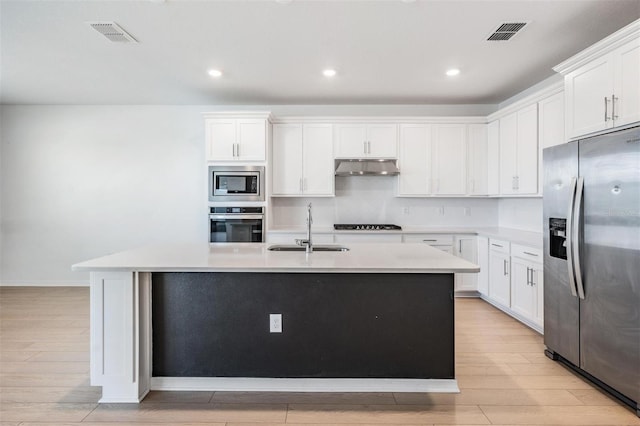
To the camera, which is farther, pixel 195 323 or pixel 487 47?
pixel 487 47

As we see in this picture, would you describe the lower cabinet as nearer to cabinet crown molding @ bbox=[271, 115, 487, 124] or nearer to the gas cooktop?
the gas cooktop

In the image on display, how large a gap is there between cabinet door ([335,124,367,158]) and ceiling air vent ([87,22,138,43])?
8.44 ft

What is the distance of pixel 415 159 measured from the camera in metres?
4.77

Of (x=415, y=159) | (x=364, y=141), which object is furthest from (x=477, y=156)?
(x=364, y=141)

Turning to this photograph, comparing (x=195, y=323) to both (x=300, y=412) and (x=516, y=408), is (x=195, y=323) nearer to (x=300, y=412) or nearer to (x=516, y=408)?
(x=300, y=412)

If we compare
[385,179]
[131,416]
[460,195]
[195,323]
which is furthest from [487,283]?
[131,416]

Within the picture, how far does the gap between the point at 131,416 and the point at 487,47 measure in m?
3.96

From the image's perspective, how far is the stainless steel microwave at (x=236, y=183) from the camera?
4430 millimetres

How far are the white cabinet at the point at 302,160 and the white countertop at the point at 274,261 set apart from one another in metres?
2.02

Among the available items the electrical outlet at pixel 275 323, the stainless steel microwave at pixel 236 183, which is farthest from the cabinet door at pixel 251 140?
the electrical outlet at pixel 275 323

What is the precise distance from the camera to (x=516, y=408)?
2162 millimetres

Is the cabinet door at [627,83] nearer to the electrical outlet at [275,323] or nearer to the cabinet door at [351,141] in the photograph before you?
the electrical outlet at [275,323]

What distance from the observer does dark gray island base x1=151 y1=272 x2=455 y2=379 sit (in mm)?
2301

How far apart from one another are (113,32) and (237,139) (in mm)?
1784
